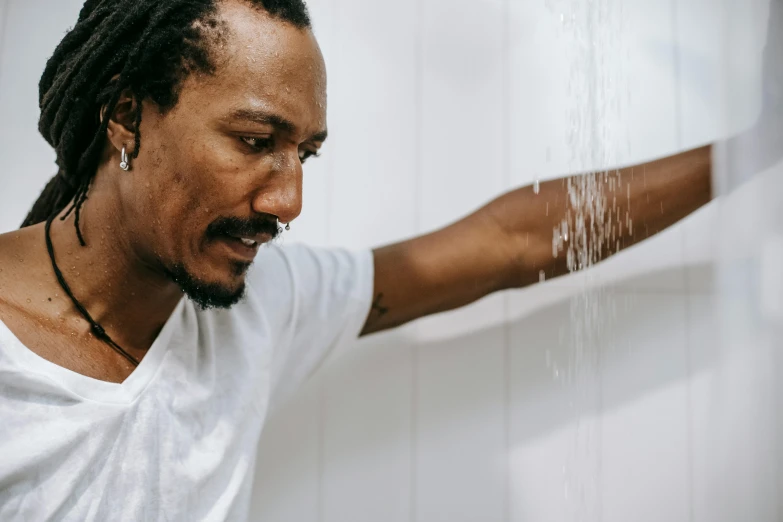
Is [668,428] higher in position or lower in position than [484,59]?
lower

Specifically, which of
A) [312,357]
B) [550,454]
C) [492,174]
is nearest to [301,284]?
[312,357]

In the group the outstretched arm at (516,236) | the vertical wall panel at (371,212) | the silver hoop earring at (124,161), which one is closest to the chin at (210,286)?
the silver hoop earring at (124,161)

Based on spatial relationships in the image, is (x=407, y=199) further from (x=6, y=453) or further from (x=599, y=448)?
(x=6, y=453)

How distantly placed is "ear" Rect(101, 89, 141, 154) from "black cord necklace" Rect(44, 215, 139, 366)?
0.13 metres

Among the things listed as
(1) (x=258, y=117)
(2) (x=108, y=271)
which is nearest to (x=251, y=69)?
(1) (x=258, y=117)

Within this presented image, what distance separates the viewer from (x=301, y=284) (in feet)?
2.89

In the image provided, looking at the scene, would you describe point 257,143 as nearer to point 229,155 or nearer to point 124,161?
point 229,155

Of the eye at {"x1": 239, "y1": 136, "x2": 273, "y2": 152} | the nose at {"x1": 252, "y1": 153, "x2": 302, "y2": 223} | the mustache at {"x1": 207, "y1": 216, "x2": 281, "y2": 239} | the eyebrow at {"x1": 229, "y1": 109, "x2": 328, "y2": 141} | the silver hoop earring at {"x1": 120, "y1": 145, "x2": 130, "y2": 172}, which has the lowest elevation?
the mustache at {"x1": 207, "y1": 216, "x2": 281, "y2": 239}

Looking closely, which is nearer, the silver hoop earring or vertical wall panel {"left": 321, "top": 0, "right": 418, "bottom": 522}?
the silver hoop earring

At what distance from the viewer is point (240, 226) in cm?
69

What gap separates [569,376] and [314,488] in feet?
1.40

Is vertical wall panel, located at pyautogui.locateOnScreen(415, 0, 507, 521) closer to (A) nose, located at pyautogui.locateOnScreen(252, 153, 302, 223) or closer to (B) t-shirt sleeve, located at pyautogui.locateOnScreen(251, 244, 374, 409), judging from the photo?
(B) t-shirt sleeve, located at pyautogui.locateOnScreen(251, 244, 374, 409)

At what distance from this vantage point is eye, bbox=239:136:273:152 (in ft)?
2.23

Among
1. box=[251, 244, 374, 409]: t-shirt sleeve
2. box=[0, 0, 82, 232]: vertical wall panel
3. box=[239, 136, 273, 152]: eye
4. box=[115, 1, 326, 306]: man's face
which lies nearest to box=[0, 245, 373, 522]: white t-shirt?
box=[251, 244, 374, 409]: t-shirt sleeve
